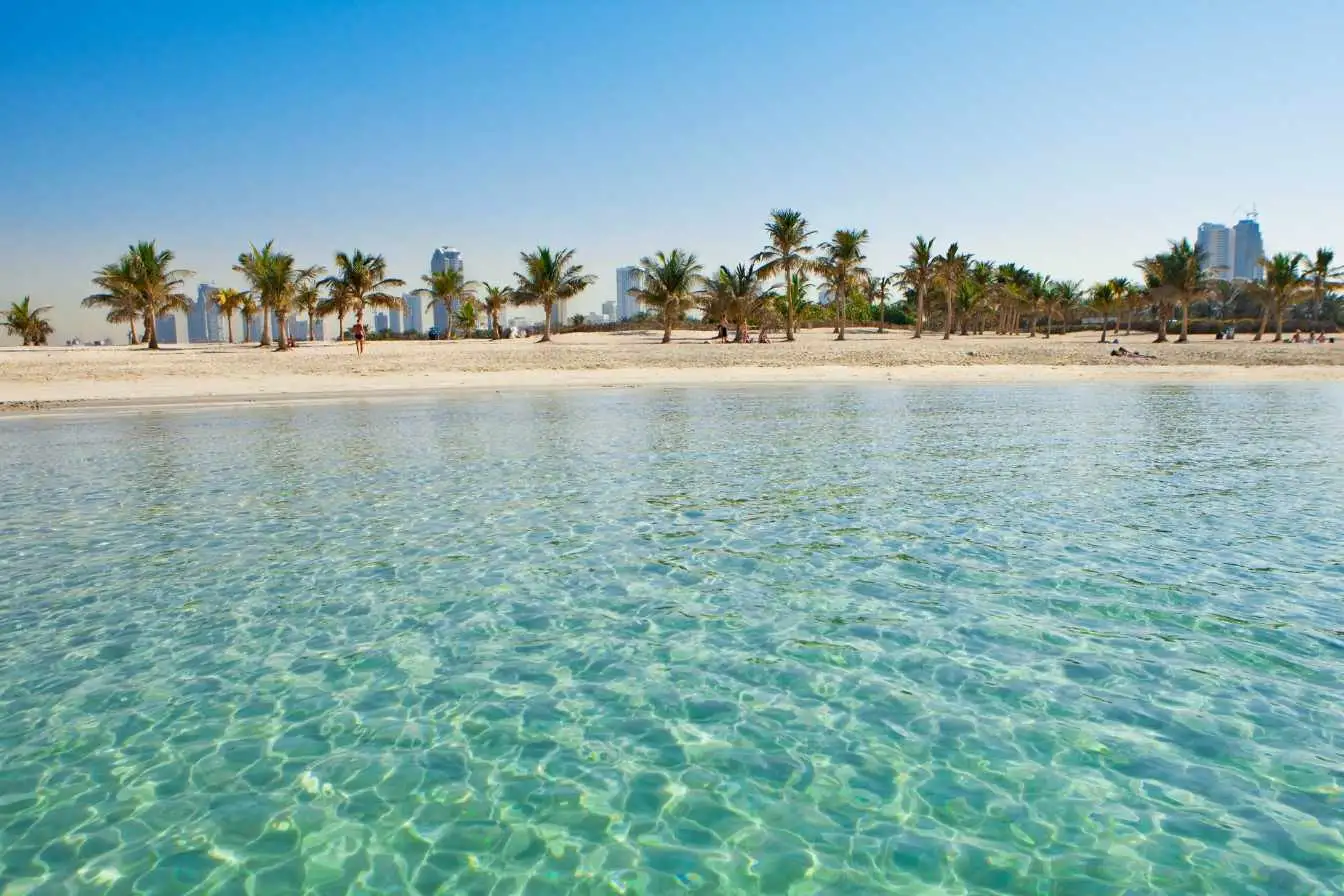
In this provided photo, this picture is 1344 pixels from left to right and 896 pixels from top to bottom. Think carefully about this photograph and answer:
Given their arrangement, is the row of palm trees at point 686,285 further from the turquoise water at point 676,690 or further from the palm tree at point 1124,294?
the turquoise water at point 676,690

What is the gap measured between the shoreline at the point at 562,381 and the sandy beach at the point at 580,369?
0.24ft

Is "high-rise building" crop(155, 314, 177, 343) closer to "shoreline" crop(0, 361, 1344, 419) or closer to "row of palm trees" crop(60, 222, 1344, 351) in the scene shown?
"row of palm trees" crop(60, 222, 1344, 351)

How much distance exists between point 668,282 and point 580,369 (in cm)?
1841

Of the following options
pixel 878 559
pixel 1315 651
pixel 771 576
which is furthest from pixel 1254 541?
pixel 771 576

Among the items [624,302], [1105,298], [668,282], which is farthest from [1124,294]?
[624,302]

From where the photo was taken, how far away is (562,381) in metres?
35.0

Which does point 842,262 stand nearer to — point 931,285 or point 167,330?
point 931,285

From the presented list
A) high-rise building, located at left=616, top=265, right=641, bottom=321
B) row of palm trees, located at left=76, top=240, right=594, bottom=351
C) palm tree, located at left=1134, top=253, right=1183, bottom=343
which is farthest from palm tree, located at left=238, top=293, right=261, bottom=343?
palm tree, located at left=1134, top=253, right=1183, bottom=343

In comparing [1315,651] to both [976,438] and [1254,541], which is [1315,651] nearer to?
[1254,541]

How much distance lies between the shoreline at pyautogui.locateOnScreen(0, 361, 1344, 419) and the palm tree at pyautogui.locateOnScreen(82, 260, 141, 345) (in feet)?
86.5

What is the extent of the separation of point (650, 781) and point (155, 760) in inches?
108

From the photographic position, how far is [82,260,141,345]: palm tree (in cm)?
5450

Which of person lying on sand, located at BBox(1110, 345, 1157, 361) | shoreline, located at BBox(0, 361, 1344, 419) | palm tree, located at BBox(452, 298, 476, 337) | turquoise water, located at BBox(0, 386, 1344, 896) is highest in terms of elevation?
palm tree, located at BBox(452, 298, 476, 337)

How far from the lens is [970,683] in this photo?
5.44 meters
